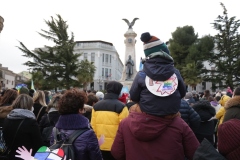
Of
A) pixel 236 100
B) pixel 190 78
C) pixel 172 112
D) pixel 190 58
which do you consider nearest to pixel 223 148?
pixel 172 112

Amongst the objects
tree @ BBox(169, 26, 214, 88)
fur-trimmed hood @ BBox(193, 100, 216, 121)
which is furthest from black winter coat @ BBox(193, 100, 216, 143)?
tree @ BBox(169, 26, 214, 88)

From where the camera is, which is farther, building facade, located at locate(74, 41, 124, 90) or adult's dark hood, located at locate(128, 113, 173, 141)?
building facade, located at locate(74, 41, 124, 90)

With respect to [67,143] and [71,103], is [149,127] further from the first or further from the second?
[71,103]

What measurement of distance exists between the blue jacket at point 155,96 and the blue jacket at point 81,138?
Answer: 2.55ft

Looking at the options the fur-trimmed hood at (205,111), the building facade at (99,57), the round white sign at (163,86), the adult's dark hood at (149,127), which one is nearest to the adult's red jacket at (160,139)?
the adult's dark hood at (149,127)

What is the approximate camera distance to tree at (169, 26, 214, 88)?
144 ft

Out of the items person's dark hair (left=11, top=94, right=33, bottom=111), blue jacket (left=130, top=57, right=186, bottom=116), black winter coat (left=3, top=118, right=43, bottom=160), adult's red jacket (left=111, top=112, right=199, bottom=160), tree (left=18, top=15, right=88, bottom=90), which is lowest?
black winter coat (left=3, top=118, right=43, bottom=160)

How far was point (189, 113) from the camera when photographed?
4.50 meters

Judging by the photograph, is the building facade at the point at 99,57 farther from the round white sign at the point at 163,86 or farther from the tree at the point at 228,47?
the round white sign at the point at 163,86

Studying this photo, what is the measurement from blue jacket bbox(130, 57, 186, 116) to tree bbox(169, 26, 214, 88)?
42.6 metres

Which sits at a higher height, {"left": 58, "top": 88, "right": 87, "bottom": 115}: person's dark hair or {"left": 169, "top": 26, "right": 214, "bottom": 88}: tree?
{"left": 169, "top": 26, "right": 214, "bottom": 88}: tree

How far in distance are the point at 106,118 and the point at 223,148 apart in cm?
279

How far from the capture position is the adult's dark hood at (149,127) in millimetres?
2258

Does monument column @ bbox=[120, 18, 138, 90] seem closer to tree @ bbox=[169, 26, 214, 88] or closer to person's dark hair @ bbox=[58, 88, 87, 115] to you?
tree @ bbox=[169, 26, 214, 88]
